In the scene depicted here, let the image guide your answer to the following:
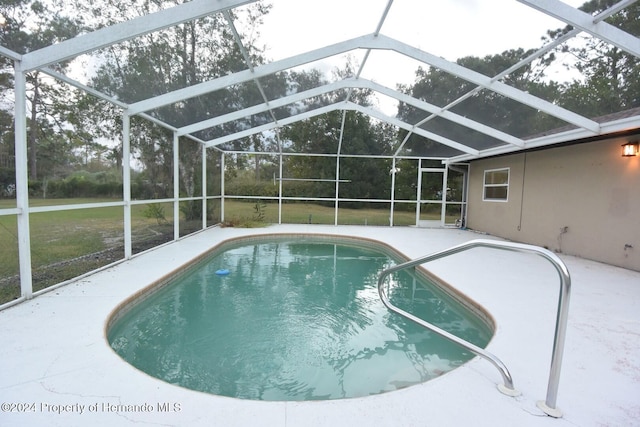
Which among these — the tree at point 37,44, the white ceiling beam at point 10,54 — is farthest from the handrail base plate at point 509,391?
the white ceiling beam at point 10,54

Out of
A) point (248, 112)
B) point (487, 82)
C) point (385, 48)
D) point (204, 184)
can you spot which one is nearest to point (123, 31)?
point (385, 48)

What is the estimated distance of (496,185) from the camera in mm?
9336

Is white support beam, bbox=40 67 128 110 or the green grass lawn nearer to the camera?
the green grass lawn

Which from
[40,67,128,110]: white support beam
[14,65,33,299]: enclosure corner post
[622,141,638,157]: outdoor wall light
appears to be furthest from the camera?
[622,141,638,157]: outdoor wall light

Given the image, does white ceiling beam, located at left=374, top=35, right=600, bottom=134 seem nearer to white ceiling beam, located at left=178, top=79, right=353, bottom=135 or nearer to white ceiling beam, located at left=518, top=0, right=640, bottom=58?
white ceiling beam, located at left=518, top=0, right=640, bottom=58

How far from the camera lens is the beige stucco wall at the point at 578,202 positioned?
5.54m

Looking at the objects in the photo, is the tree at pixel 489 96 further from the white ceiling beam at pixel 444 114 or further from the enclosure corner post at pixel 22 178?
the enclosure corner post at pixel 22 178

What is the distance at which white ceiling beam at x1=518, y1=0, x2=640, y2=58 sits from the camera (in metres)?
3.39

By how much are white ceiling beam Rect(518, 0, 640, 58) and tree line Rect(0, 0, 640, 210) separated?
0.09 meters

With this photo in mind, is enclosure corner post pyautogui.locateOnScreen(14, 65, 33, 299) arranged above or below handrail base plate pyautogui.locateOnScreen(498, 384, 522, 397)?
above

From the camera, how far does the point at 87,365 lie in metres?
2.27

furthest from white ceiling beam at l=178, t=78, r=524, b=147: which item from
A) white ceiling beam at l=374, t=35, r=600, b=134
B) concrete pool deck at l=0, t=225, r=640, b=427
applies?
concrete pool deck at l=0, t=225, r=640, b=427

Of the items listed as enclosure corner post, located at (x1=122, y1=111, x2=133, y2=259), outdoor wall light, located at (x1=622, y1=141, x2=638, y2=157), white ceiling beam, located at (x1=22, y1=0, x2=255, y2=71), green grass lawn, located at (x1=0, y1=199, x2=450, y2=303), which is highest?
white ceiling beam, located at (x1=22, y1=0, x2=255, y2=71)

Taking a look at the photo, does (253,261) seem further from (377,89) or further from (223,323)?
(377,89)
